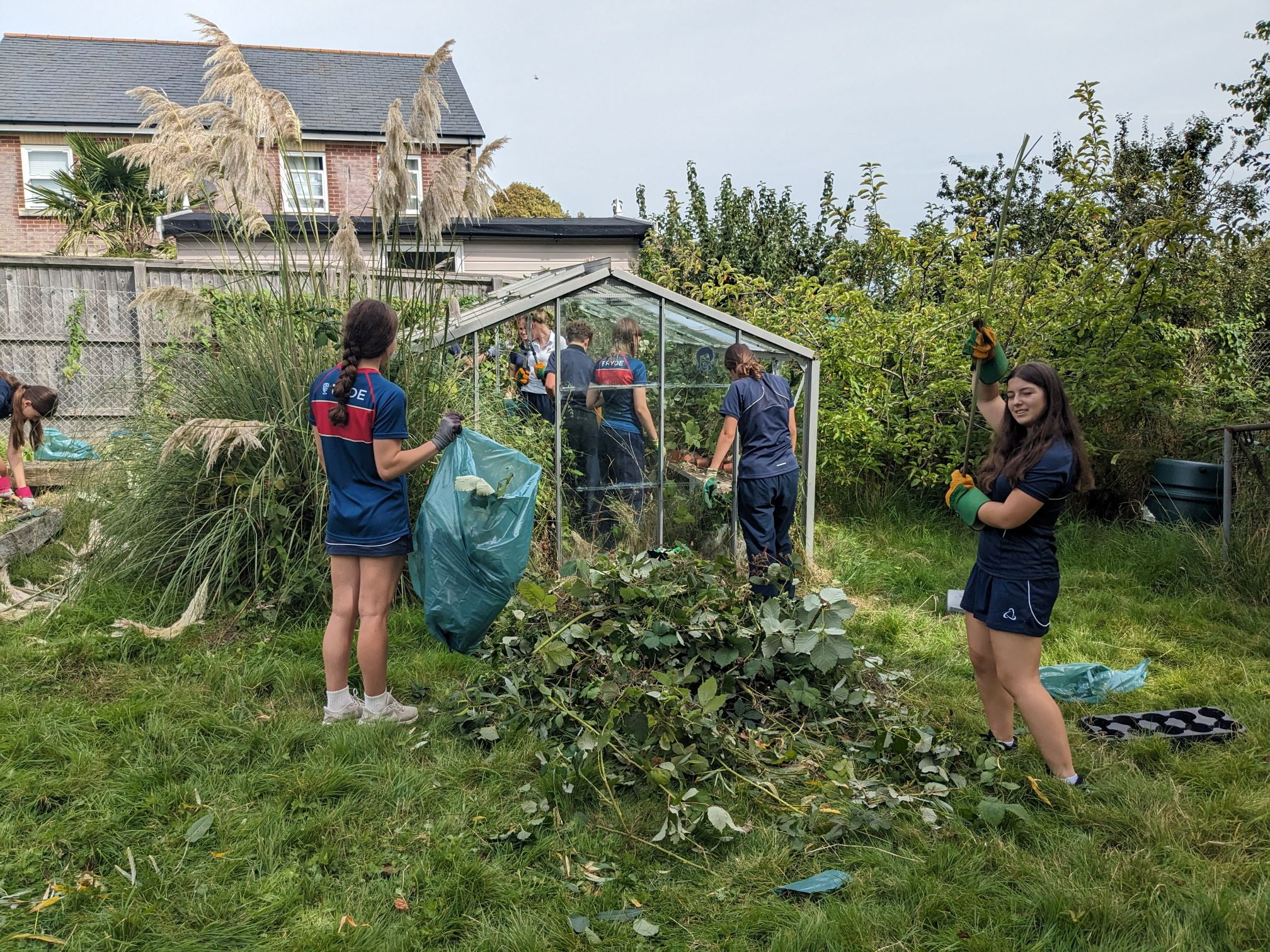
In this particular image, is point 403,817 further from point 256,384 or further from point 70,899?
point 256,384

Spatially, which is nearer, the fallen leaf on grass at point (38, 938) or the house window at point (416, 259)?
the fallen leaf on grass at point (38, 938)

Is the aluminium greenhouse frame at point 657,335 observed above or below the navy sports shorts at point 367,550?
above

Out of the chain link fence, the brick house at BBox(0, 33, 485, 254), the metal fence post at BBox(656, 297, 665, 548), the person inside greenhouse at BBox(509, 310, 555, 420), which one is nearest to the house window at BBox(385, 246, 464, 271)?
the person inside greenhouse at BBox(509, 310, 555, 420)

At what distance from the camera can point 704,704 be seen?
3.34 m

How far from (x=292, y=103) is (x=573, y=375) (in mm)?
13809

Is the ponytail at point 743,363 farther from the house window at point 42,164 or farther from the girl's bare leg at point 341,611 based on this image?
the house window at point 42,164

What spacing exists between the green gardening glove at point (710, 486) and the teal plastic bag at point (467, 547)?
211cm

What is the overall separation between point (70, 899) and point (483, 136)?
779 inches

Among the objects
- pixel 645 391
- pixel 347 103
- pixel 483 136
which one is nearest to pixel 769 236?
pixel 483 136

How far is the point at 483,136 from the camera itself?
65.5ft

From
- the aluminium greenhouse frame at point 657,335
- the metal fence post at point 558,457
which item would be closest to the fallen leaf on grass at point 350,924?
the aluminium greenhouse frame at point 657,335

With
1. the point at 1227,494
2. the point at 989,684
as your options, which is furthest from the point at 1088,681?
the point at 1227,494

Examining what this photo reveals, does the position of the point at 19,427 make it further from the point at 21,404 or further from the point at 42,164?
the point at 42,164

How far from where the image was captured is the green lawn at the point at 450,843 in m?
2.45
